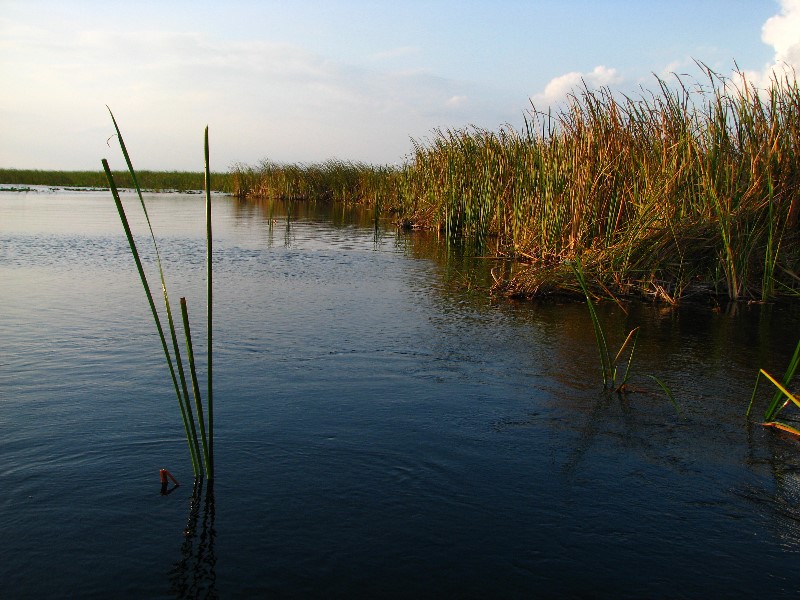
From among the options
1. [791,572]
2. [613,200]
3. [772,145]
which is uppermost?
[772,145]

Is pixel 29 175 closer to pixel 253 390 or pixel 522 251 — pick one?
pixel 522 251

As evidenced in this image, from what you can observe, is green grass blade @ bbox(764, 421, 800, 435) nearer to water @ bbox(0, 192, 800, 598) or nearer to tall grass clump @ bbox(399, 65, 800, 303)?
water @ bbox(0, 192, 800, 598)

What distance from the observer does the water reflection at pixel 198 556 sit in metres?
2.03

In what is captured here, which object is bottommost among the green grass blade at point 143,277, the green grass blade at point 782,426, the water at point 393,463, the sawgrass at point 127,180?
the water at point 393,463

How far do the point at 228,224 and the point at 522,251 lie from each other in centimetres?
943

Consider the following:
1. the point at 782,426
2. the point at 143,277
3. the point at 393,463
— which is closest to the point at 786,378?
the point at 782,426

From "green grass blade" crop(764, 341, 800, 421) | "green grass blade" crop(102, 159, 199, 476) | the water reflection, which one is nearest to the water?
the water reflection

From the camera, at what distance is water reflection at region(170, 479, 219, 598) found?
203 centimetres

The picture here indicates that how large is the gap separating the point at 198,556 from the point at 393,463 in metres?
0.97

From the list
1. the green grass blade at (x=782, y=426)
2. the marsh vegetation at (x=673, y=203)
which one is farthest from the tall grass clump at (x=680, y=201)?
the green grass blade at (x=782, y=426)

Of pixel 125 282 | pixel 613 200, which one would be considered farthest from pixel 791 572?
pixel 125 282

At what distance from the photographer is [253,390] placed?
3840 millimetres

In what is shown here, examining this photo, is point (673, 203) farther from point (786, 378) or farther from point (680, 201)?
point (786, 378)

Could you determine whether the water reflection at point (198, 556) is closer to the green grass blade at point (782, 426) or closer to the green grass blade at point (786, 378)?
the green grass blade at point (786, 378)
